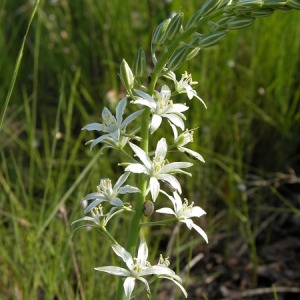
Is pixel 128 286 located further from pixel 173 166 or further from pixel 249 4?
pixel 249 4

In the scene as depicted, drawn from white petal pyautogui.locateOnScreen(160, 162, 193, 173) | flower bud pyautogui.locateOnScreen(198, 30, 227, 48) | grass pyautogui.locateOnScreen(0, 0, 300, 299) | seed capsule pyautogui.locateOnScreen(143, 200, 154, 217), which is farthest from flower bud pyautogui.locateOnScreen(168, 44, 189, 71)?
grass pyautogui.locateOnScreen(0, 0, 300, 299)

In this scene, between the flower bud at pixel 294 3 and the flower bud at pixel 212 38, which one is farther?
the flower bud at pixel 212 38

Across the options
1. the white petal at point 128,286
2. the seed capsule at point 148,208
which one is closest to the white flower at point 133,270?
the white petal at point 128,286

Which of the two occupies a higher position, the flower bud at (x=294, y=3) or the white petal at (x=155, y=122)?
the flower bud at (x=294, y=3)

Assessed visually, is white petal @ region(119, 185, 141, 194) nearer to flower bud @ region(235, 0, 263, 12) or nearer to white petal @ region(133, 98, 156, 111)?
white petal @ region(133, 98, 156, 111)

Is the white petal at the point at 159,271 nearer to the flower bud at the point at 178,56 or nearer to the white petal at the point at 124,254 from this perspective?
the white petal at the point at 124,254
